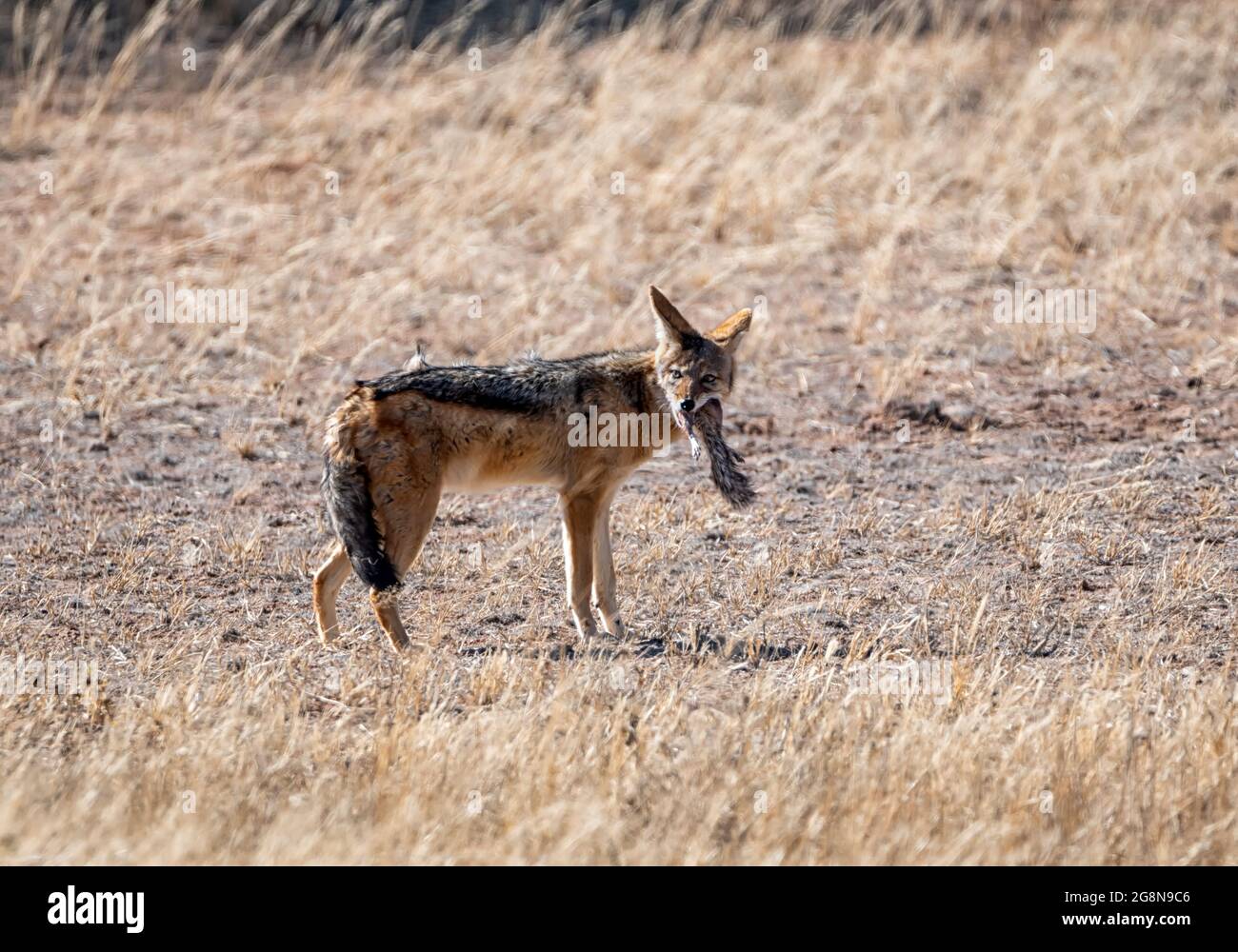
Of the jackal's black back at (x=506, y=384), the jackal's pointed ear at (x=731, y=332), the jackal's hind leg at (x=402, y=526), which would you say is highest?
the jackal's pointed ear at (x=731, y=332)

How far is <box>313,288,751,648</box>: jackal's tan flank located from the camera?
25.0ft

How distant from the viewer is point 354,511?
7.57 metres

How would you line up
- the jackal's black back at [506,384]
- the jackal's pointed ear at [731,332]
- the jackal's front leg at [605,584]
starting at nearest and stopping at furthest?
the jackal's black back at [506,384] → the jackal's front leg at [605,584] → the jackal's pointed ear at [731,332]

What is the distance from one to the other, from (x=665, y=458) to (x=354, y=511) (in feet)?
12.9

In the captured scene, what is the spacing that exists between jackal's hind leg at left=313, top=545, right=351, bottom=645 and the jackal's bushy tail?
299 millimetres

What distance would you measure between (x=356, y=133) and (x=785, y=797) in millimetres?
11443

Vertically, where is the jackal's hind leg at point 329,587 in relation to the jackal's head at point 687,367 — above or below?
below

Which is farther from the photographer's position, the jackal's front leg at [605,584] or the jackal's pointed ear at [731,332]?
the jackal's pointed ear at [731,332]

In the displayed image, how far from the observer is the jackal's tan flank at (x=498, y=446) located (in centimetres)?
761

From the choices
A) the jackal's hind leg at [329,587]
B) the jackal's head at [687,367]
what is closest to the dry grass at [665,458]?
the jackal's hind leg at [329,587]

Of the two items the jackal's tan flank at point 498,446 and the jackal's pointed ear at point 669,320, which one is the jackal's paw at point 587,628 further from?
the jackal's pointed ear at point 669,320

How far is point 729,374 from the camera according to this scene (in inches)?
339
